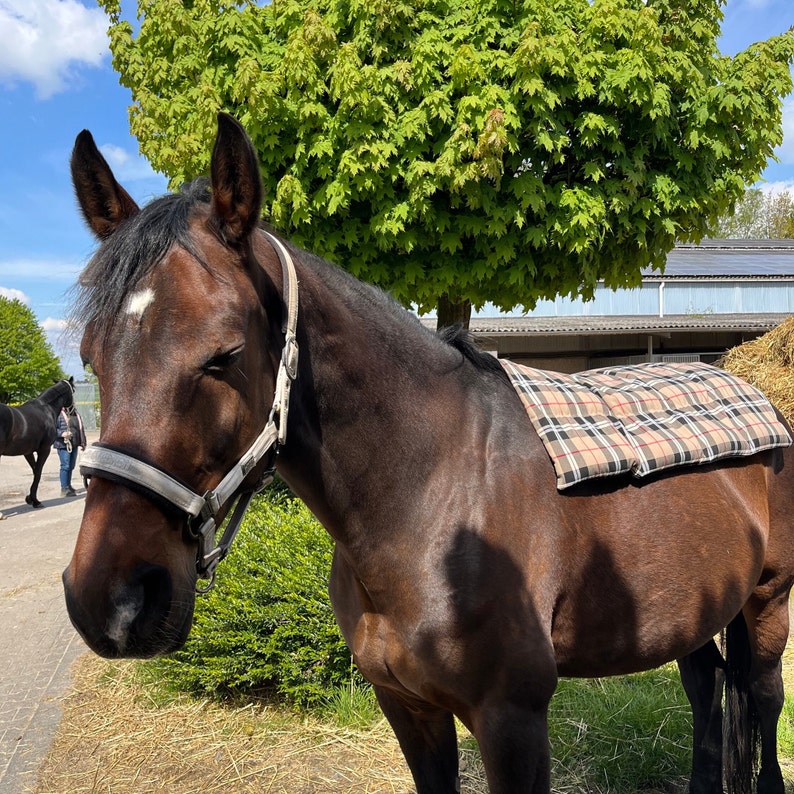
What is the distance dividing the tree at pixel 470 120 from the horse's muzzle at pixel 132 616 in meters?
3.59

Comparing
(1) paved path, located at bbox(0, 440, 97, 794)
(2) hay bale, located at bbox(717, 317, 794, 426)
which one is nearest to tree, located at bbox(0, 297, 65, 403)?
(1) paved path, located at bbox(0, 440, 97, 794)

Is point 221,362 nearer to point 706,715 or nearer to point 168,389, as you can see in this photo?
point 168,389

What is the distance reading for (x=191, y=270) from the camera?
4.33 ft

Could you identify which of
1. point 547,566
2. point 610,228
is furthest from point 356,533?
point 610,228

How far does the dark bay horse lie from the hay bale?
4.67 metres

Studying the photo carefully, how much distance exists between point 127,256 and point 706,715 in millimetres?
2932

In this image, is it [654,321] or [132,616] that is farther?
[654,321]

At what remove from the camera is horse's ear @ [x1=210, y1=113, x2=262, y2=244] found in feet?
4.47

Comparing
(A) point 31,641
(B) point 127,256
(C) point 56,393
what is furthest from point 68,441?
(B) point 127,256

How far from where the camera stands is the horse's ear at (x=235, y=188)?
1.36 metres

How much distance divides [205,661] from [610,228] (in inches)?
163

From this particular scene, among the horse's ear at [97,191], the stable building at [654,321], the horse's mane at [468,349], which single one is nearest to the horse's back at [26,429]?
the stable building at [654,321]

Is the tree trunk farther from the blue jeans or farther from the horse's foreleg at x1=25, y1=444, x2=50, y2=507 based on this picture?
the blue jeans

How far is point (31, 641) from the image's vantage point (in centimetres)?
510
